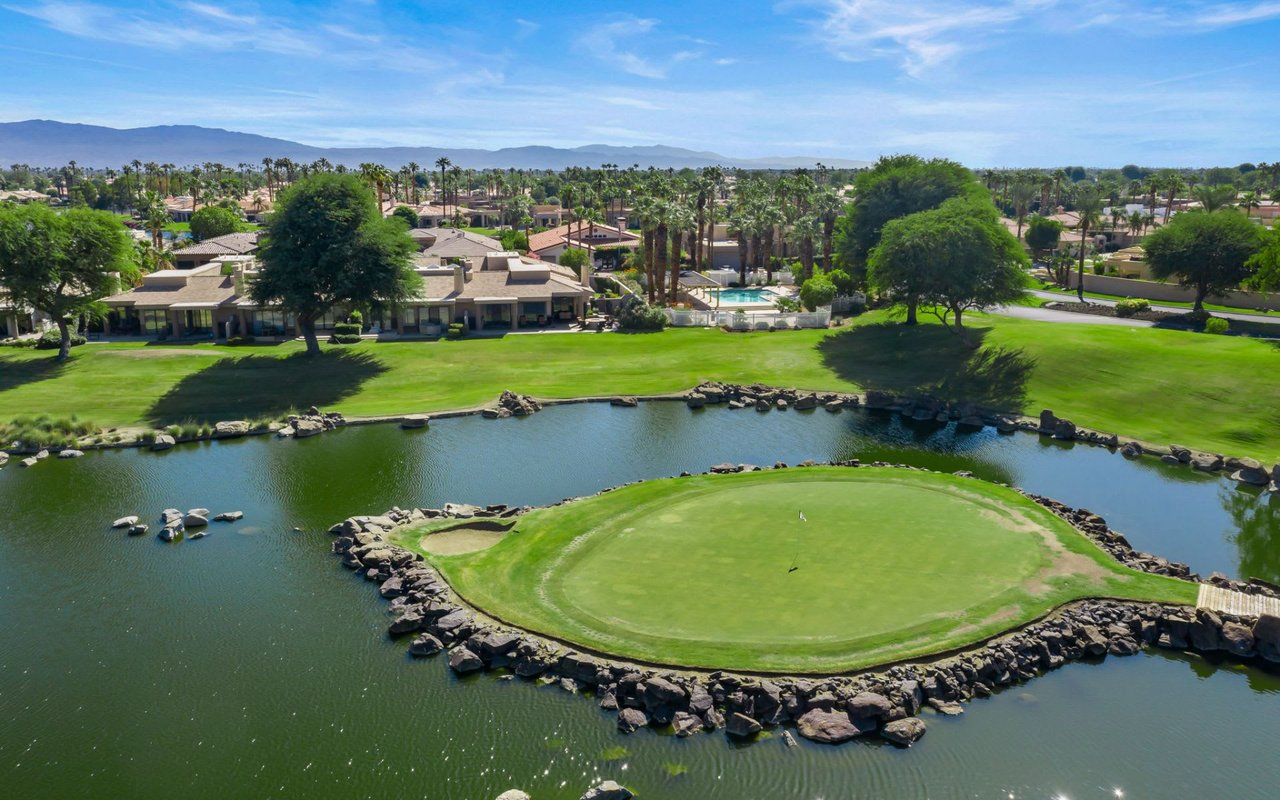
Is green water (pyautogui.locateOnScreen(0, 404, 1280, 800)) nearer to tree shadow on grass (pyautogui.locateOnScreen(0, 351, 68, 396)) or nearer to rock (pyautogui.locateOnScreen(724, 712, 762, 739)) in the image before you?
rock (pyautogui.locateOnScreen(724, 712, 762, 739))

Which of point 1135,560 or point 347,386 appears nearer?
point 1135,560

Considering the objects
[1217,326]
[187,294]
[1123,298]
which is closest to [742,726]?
[1217,326]

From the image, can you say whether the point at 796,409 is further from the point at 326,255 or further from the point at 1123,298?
the point at 1123,298

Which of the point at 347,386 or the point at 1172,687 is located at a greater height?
the point at 347,386

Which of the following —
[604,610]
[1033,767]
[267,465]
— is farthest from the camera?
[267,465]

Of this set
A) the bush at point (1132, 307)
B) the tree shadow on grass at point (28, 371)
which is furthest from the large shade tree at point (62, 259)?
the bush at point (1132, 307)

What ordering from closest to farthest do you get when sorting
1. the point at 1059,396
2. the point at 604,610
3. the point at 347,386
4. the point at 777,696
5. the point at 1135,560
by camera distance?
1. the point at 777,696
2. the point at 604,610
3. the point at 1135,560
4. the point at 1059,396
5. the point at 347,386

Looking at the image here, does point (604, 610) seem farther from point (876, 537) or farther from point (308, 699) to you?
point (876, 537)

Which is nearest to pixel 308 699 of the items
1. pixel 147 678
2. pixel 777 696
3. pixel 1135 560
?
pixel 147 678
